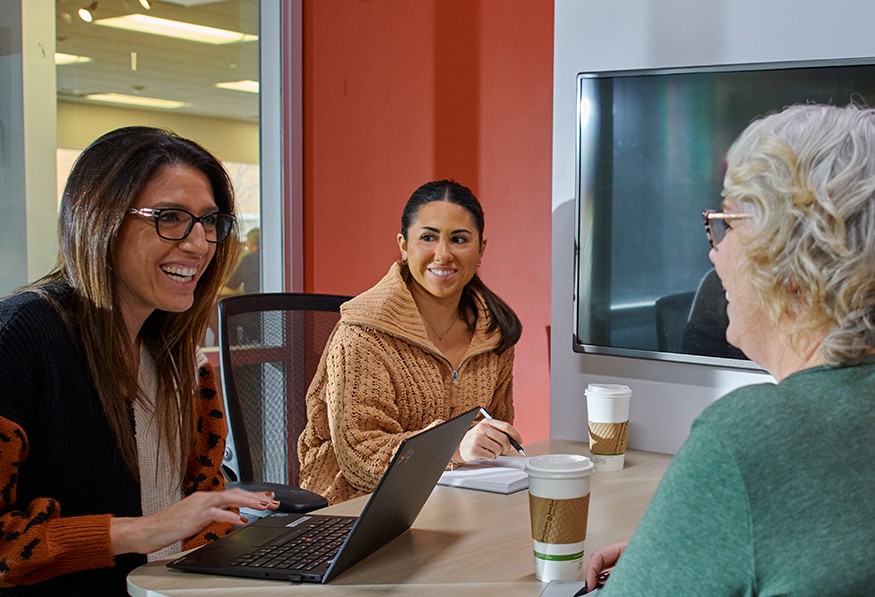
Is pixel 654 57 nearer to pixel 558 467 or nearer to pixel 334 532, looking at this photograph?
pixel 558 467

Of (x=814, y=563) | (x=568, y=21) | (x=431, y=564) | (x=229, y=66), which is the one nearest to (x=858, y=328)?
(x=814, y=563)

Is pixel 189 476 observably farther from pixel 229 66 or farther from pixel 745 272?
pixel 229 66

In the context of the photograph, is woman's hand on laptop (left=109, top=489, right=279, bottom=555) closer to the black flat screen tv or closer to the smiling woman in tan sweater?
the smiling woman in tan sweater

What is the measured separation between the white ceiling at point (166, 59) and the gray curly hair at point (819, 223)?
8.42 ft

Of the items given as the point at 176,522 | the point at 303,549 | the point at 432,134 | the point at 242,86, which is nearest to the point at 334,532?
the point at 303,549

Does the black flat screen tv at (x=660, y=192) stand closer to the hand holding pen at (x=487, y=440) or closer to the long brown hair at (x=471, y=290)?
the long brown hair at (x=471, y=290)

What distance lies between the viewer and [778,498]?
2.27 ft

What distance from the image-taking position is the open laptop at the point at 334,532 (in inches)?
43.4

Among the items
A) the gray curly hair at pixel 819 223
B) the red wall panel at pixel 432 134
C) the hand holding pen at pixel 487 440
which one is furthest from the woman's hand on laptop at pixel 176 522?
the red wall panel at pixel 432 134

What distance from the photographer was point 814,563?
0.69m

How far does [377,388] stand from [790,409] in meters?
1.29

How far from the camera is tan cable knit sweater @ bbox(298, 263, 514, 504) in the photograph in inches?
73.4

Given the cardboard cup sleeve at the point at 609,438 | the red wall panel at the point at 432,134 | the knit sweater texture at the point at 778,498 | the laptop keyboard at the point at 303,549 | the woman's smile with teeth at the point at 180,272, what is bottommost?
the laptop keyboard at the point at 303,549

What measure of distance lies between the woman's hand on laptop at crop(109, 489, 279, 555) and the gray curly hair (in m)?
0.80
